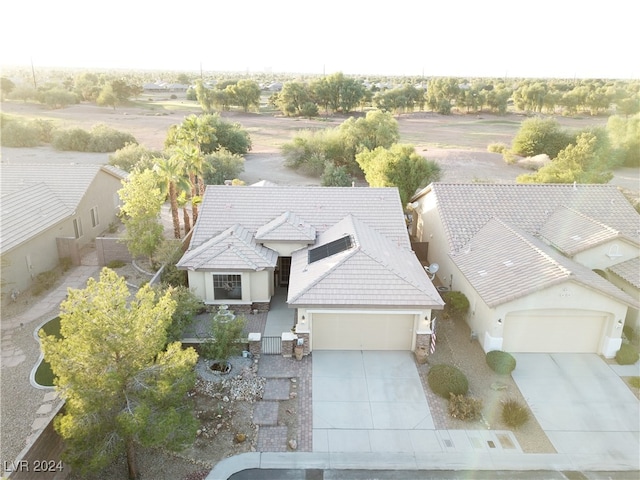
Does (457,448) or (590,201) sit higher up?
(590,201)

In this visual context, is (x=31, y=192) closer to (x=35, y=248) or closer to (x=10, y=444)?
(x=35, y=248)

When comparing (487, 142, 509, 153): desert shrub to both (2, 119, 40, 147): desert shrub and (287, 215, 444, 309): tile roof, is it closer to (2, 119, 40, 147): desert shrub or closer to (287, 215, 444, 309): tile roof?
(287, 215, 444, 309): tile roof

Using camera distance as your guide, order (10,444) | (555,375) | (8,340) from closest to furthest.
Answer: (10,444), (555,375), (8,340)

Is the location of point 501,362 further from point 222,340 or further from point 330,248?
point 222,340

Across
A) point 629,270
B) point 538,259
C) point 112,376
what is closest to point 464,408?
point 538,259

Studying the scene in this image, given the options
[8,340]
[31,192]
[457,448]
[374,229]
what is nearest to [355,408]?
[457,448]

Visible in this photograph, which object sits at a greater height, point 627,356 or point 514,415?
point 627,356

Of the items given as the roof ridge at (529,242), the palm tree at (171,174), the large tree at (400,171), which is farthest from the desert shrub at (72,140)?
the roof ridge at (529,242)
